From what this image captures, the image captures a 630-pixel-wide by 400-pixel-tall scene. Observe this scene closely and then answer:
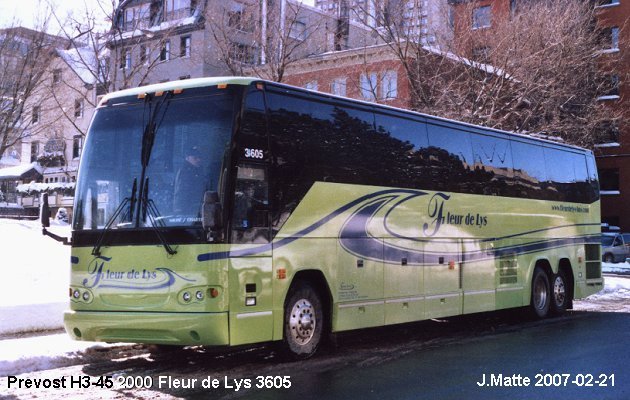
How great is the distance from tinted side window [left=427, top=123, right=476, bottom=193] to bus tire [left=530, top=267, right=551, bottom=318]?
3460 mm

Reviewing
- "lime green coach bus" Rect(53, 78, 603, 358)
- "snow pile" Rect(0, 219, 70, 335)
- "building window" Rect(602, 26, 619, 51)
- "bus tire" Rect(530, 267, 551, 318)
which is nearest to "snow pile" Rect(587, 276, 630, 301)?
"bus tire" Rect(530, 267, 551, 318)

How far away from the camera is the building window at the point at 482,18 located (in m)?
29.8

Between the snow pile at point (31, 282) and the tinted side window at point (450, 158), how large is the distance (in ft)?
23.1

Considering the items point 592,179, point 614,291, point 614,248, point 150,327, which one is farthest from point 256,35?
point 614,248

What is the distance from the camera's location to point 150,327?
31.1 ft

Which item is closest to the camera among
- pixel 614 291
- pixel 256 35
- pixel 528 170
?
pixel 528 170

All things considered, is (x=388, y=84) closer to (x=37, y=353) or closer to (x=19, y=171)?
(x=37, y=353)

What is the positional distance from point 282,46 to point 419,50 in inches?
185

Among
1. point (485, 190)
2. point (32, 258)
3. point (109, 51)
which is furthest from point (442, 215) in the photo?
point (109, 51)

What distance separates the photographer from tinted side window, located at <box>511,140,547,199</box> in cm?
1648

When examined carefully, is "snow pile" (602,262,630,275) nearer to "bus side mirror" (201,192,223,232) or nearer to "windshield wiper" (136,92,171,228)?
"windshield wiper" (136,92,171,228)

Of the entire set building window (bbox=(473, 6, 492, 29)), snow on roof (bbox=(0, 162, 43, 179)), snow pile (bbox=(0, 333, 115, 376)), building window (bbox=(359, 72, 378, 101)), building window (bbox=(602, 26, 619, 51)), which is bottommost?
snow pile (bbox=(0, 333, 115, 376))

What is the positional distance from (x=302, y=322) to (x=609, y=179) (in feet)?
171

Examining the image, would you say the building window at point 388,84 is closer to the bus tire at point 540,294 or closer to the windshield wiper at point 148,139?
the bus tire at point 540,294
